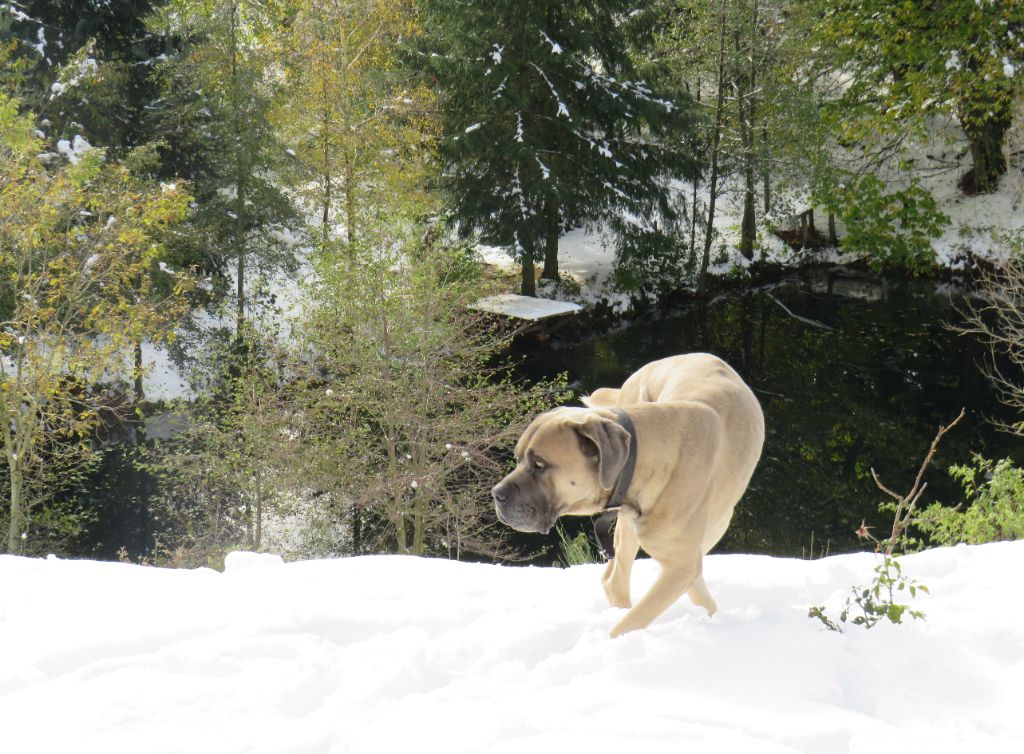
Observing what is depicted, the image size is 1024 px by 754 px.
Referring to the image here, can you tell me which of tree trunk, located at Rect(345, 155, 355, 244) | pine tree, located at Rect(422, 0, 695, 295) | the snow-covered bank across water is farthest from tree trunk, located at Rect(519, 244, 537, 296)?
the snow-covered bank across water

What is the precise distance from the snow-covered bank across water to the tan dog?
19 cm

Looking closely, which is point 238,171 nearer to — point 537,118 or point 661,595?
point 537,118

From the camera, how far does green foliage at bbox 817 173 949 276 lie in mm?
27016

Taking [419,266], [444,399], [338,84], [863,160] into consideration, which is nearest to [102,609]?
[444,399]

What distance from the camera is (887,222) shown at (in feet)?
89.8

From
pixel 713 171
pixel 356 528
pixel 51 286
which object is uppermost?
pixel 713 171

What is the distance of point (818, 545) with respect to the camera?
1326cm

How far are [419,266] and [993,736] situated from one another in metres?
12.9

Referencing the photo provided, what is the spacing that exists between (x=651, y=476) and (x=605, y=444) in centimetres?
31

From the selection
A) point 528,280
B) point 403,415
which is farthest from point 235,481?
point 528,280

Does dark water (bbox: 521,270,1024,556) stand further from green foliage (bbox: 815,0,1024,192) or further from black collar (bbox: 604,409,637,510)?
black collar (bbox: 604,409,637,510)

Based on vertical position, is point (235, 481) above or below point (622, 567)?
below

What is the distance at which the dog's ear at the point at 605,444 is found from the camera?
299 centimetres

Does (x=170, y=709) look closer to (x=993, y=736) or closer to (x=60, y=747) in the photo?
(x=60, y=747)
